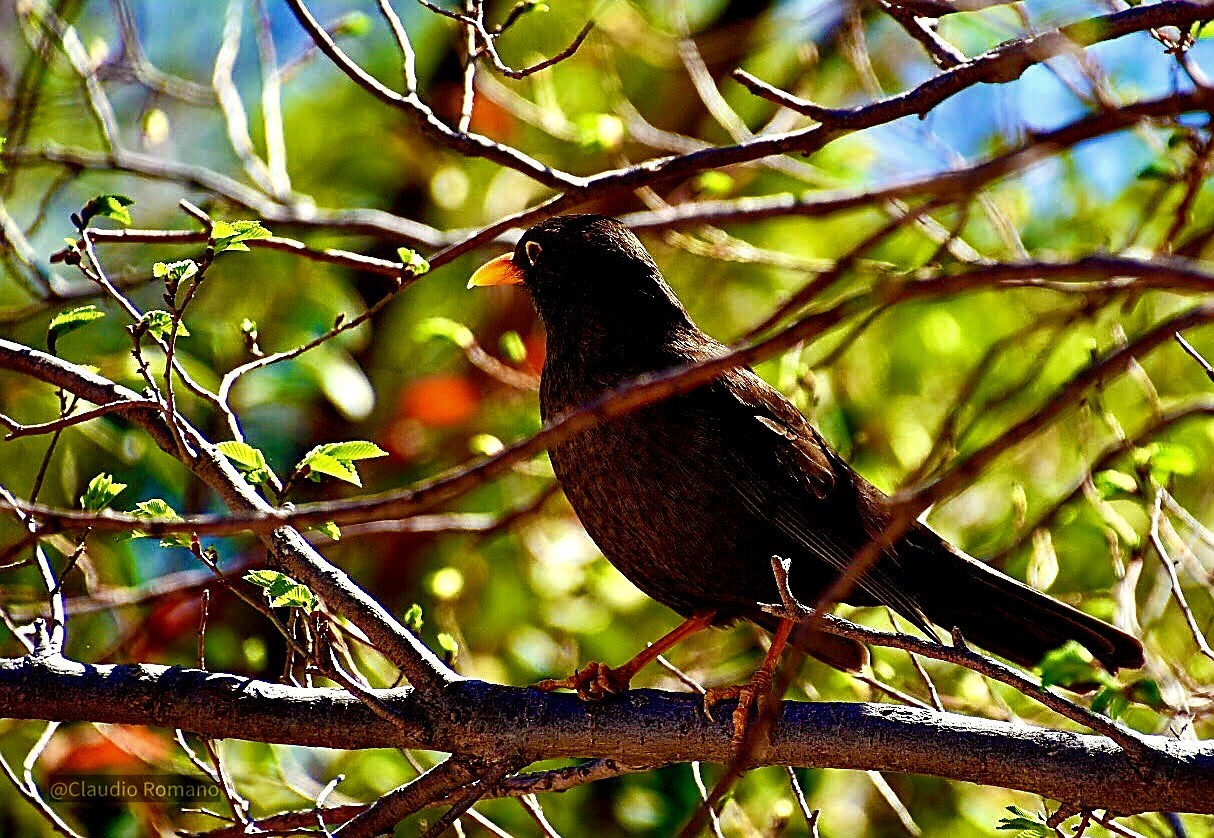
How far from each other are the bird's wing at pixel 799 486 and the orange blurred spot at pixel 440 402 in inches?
98.2

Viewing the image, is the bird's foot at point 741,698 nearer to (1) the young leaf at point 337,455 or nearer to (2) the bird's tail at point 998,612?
(2) the bird's tail at point 998,612

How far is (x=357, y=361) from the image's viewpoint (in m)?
7.68

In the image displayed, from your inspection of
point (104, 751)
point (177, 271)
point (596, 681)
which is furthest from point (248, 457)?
point (104, 751)

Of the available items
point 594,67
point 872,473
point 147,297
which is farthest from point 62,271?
point 872,473

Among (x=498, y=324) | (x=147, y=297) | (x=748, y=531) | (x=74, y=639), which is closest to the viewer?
(x=748, y=531)

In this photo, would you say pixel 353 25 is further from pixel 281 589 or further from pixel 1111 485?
pixel 1111 485

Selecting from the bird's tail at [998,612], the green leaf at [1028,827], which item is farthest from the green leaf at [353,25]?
the green leaf at [1028,827]

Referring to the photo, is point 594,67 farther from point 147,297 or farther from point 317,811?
point 317,811

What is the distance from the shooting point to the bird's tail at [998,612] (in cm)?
436

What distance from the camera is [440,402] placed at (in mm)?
7090

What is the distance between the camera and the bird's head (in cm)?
487

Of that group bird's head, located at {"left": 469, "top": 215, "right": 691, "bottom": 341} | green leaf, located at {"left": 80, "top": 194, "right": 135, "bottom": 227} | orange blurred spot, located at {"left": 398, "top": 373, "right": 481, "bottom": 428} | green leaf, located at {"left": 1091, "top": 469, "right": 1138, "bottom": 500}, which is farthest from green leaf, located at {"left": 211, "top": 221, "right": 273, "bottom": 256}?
orange blurred spot, located at {"left": 398, "top": 373, "right": 481, "bottom": 428}

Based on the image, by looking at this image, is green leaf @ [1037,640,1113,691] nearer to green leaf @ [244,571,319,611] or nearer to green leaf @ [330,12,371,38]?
green leaf @ [244,571,319,611]

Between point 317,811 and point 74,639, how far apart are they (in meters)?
3.31
